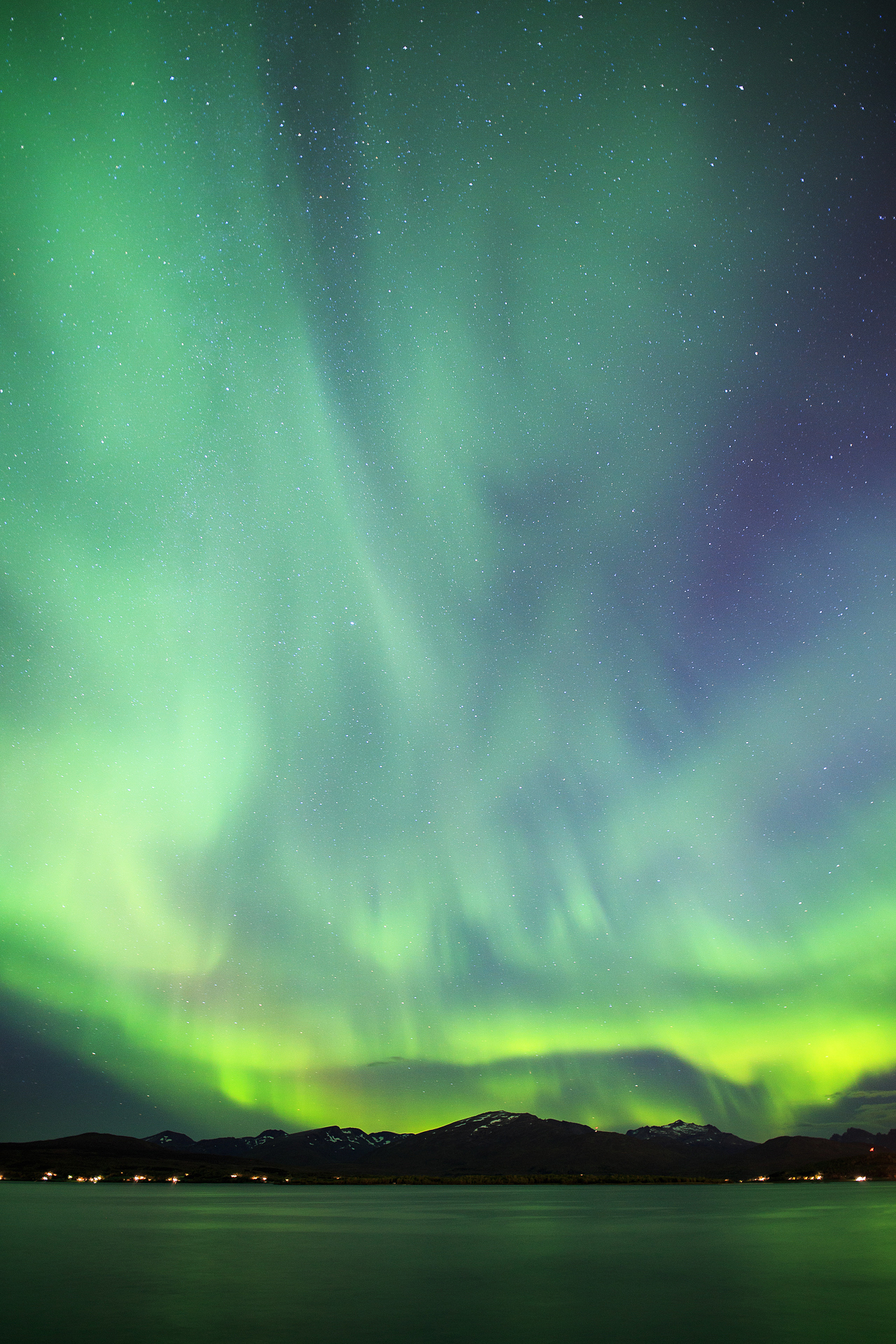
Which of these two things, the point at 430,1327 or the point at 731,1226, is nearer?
the point at 430,1327

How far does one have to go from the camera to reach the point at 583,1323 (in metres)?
24.2

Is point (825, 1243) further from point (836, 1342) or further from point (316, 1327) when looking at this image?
point (316, 1327)

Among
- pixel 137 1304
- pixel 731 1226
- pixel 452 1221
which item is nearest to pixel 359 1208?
pixel 452 1221

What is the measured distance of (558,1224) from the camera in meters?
78.6

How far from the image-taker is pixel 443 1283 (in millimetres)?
33375

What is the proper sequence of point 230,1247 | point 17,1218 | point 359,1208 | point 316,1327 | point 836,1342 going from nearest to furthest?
1. point 836,1342
2. point 316,1327
3. point 230,1247
4. point 17,1218
5. point 359,1208

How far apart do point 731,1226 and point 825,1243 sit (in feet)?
74.0

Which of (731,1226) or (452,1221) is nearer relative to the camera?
(731,1226)

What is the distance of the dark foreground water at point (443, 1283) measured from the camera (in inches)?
914

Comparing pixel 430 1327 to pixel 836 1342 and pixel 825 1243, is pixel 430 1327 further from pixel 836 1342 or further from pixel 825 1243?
pixel 825 1243

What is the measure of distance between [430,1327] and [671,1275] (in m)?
17.4

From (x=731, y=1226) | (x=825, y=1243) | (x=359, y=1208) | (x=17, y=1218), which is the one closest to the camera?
(x=825, y=1243)

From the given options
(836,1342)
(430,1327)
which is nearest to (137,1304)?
(430,1327)

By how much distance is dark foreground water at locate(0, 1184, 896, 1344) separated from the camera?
914 inches
